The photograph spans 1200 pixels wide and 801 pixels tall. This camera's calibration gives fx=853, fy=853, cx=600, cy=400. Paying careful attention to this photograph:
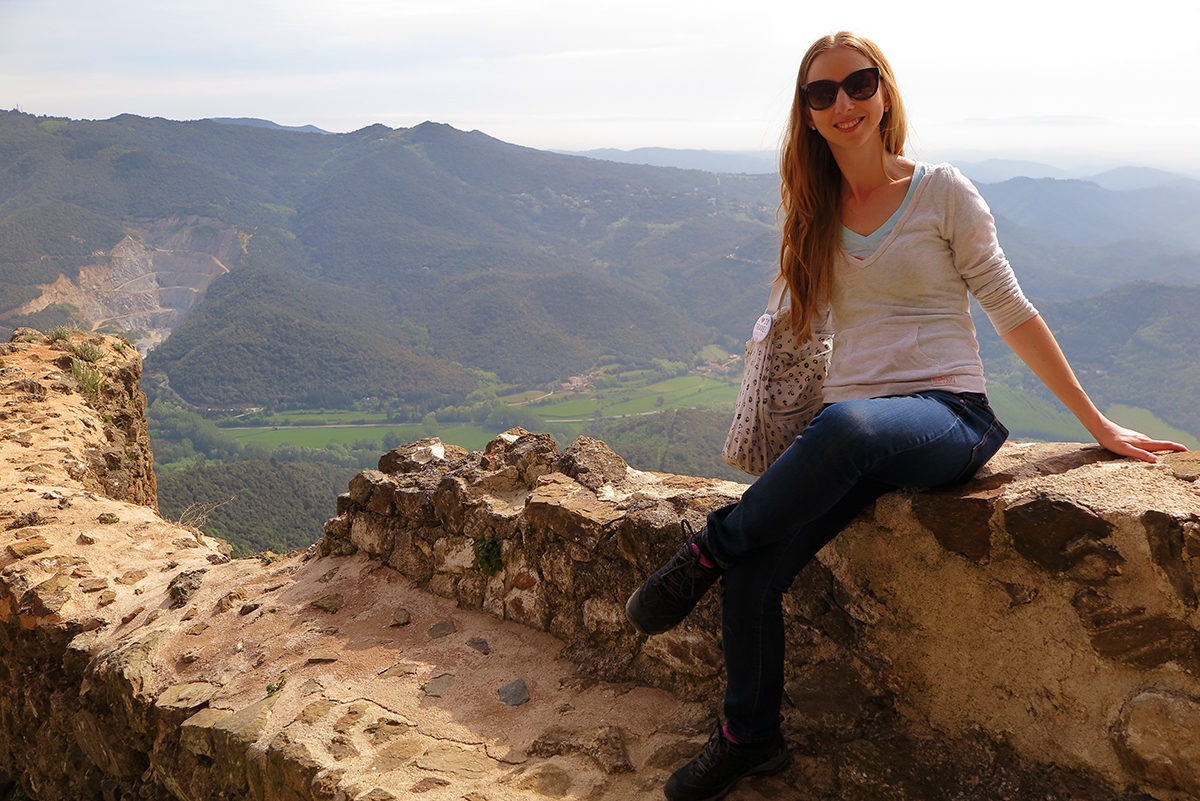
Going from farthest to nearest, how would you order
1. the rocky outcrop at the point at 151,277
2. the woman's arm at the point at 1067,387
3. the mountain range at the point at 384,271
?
the rocky outcrop at the point at 151,277 → the mountain range at the point at 384,271 → the woman's arm at the point at 1067,387

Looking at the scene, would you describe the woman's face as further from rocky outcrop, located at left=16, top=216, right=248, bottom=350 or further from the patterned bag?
rocky outcrop, located at left=16, top=216, right=248, bottom=350

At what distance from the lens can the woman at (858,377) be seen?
2.85 m

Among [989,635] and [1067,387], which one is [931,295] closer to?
[1067,387]

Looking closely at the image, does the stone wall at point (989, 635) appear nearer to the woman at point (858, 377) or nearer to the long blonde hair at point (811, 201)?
the woman at point (858, 377)

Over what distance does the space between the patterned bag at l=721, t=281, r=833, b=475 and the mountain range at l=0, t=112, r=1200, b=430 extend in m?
57.7

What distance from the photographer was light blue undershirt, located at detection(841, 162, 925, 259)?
316 centimetres

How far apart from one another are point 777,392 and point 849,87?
1.17m

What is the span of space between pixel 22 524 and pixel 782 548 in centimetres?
627

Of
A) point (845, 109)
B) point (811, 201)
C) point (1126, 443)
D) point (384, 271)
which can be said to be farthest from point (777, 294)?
point (384, 271)

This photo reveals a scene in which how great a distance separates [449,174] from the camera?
197 meters

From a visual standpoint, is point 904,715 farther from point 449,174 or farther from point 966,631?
point 449,174

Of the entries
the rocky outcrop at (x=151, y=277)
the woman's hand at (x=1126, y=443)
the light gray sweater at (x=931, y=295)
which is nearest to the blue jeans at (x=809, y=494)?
the light gray sweater at (x=931, y=295)

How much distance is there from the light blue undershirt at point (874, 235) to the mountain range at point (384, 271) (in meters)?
57.8

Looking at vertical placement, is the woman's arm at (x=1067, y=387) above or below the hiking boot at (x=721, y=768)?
above
